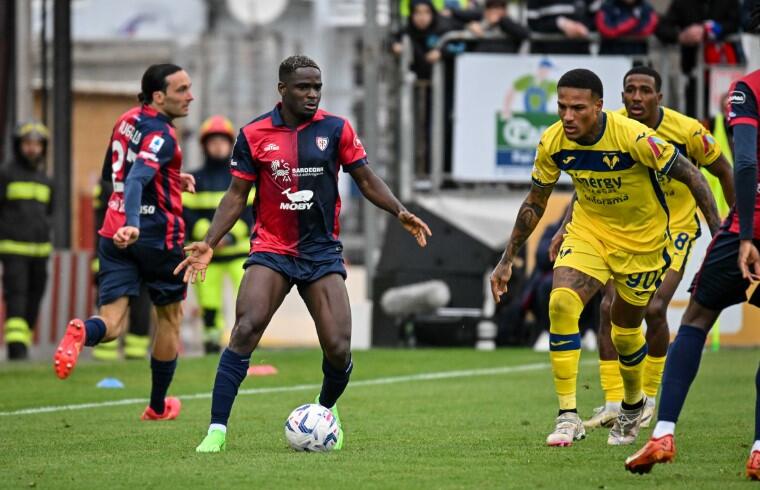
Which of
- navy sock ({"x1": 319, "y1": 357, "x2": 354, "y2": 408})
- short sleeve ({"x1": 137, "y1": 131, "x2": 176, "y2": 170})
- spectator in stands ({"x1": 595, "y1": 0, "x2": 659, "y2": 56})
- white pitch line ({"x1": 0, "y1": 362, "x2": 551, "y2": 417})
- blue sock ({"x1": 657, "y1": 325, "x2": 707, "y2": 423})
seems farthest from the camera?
spectator in stands ({"x1": 595, "y1": 0, "x2": 659, "y2": 56})

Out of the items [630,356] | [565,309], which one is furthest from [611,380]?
[565,309]

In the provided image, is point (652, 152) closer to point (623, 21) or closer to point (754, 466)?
point (754, 466)

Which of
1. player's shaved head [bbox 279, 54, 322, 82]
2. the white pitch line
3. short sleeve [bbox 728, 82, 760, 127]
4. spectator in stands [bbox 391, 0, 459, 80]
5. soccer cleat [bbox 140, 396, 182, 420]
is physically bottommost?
the white pitch line

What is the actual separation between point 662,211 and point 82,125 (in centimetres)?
2416

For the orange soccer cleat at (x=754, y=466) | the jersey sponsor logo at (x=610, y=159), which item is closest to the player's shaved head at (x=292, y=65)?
the jersey sponsor logo at (x=610, y=159)

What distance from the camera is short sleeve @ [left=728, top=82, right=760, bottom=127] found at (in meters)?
7.27

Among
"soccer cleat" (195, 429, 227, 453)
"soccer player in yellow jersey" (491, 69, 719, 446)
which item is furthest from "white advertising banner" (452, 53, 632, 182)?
"soccer cleat" (195, 429, 227, 453)

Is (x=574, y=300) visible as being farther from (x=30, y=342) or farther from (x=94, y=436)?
(x=30, y=342)

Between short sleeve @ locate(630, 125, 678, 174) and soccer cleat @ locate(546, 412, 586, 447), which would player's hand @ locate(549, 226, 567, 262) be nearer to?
short sleeve @ locate(630, 125, 678, 174)

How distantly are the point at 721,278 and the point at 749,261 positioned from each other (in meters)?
0.30

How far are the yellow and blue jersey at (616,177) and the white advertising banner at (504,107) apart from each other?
33.1 feet

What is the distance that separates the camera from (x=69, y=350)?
32.7ft

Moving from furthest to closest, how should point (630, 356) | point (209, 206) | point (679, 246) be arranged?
point (209, 206) < point (679, 246) < point (630, 356)

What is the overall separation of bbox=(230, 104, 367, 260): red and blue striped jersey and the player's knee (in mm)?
1280
